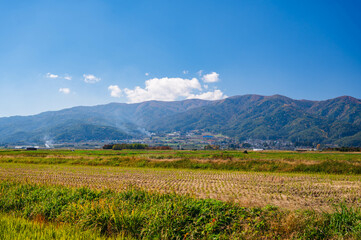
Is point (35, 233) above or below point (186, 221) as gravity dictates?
above

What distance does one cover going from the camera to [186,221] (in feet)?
24.2

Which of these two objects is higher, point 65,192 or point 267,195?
point 65,192

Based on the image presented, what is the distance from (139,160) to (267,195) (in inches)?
1056

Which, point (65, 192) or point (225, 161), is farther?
point (225, 161)

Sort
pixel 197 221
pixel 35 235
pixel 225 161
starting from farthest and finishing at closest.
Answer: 1. pixel 225 161
2. pixel 197 221
3. pixel 35 235

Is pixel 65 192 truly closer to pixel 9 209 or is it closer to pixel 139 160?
pixel 9 209

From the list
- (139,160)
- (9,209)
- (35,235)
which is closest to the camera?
(35,235)

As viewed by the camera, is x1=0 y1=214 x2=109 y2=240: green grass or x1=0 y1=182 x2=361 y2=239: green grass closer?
x1=0 y1=214 x2=109 y2=240: green grass

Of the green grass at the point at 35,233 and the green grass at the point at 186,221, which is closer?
the green grass at the point at 35,233

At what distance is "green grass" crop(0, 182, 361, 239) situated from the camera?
6715 millimetres

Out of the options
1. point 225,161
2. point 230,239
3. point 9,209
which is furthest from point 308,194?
point 225,161

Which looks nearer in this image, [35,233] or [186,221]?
[35,233]

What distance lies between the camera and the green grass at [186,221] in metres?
6.71

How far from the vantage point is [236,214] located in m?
7.60
